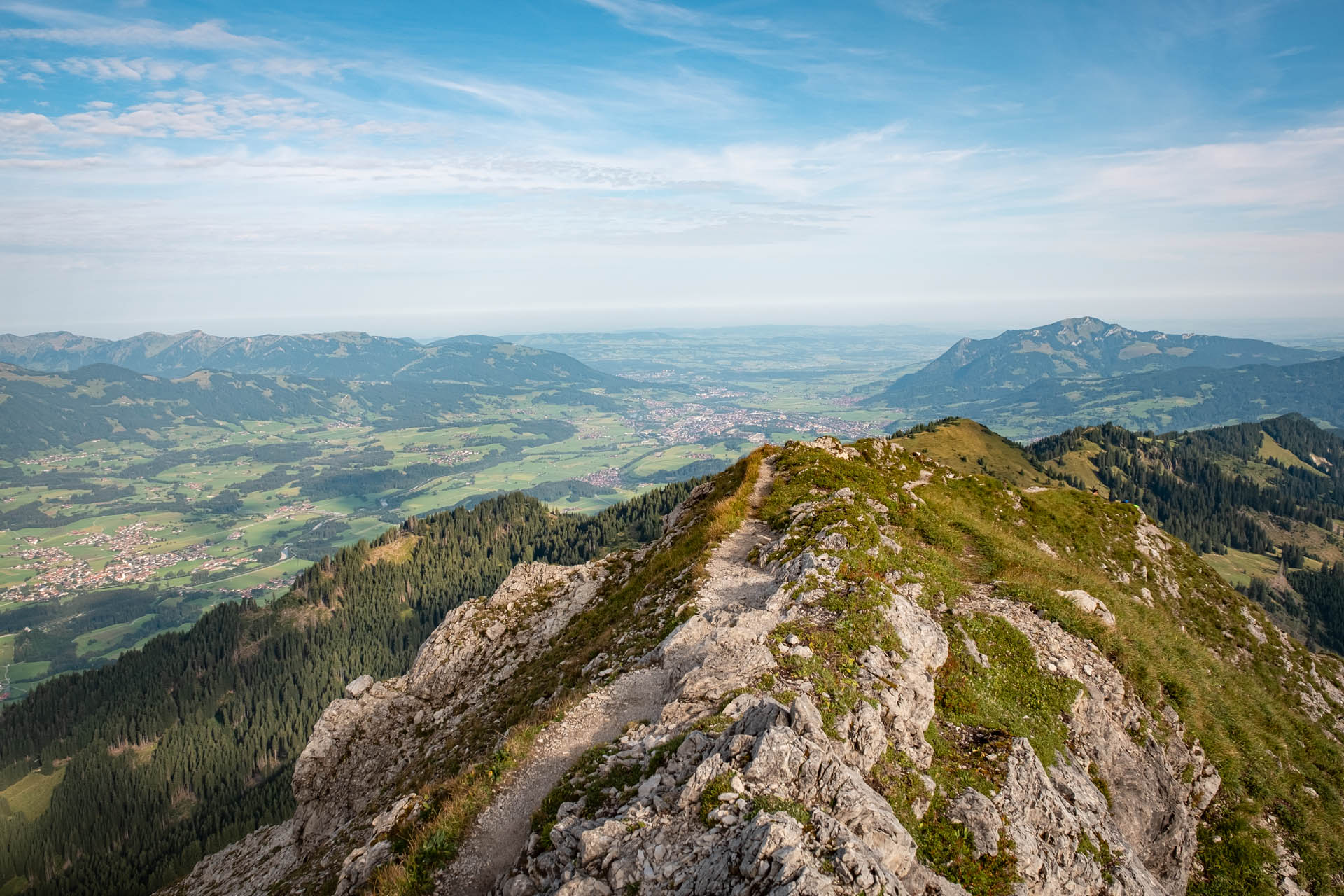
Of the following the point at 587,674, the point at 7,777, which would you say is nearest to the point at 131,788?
the point at 7,777

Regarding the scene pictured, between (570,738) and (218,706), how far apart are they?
17351 centimetres

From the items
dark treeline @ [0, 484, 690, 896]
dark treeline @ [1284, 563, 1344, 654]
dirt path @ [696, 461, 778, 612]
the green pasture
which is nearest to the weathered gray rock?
dirt path @ [696, 461, 778, 612]

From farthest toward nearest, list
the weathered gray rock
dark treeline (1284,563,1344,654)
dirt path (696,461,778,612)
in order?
dark treeline (1284,563,1344,654) < dirt path (696,461,778,612) < the weathered gray rock

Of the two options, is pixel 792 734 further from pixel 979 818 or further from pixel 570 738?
pixel 570 738

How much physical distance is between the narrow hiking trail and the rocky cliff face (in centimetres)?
9

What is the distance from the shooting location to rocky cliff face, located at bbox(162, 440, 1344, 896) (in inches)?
560

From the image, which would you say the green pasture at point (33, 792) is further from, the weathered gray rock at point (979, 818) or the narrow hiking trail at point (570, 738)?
the weathered gray rock at point (979, 818)

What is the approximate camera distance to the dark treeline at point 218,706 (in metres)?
109

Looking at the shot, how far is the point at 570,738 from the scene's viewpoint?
21359 millimetres

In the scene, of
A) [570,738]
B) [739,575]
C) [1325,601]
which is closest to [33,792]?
[570,738]

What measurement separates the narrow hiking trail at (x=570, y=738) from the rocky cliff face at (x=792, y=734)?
0.09 m

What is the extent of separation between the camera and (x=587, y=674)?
2731 centimetres

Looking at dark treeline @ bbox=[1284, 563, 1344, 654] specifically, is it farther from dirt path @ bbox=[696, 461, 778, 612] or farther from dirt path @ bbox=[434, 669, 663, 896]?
dirt path @ bbox=[434, 669, 663, 896]

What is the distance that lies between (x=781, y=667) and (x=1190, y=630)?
47483 millimetres
